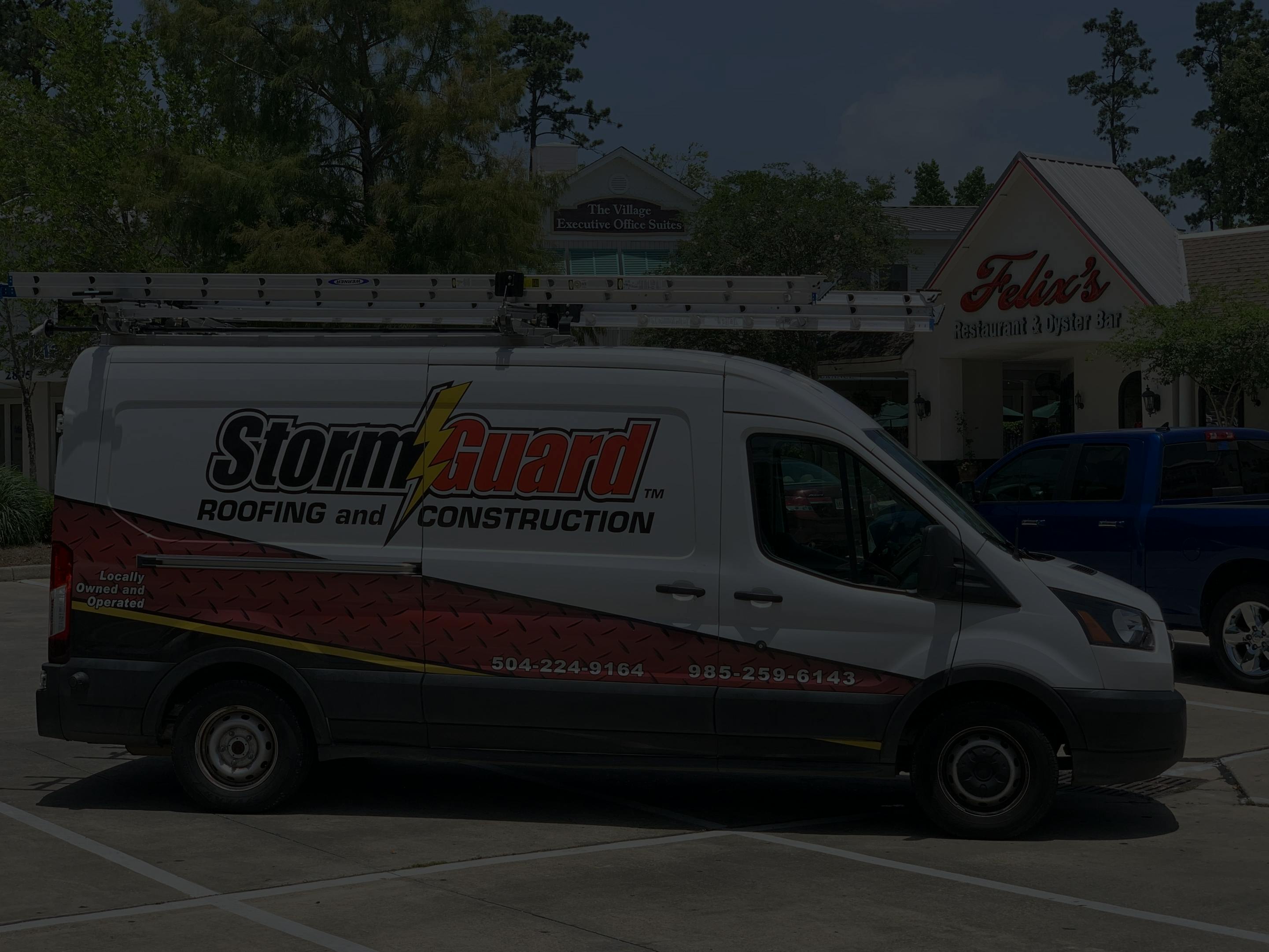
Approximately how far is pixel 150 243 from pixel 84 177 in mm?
1829

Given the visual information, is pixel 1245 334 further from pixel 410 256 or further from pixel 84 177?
pixel 84 177

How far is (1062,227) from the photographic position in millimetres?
26062

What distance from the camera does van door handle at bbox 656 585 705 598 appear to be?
7.21m

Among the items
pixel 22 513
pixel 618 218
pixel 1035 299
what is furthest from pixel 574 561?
pixel 618 218

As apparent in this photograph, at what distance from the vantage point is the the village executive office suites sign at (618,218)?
1772 inches

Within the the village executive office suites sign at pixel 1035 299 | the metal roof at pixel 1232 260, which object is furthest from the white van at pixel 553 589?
the the village executive office suites sign at pixel 1035 299

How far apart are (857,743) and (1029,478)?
5978 mm

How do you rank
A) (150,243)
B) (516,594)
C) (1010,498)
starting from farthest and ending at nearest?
(150,243) → (1010,498) → (516,594)

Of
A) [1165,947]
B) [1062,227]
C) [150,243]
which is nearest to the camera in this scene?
[1165,947]

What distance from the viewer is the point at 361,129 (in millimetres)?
24703

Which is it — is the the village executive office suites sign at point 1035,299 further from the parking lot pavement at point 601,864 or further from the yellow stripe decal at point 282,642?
the yellow stripe decal at point 282,642

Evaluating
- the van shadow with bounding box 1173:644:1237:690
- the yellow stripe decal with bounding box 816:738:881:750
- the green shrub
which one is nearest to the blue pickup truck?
the van shadow with bounding box 1173:644:1237:690

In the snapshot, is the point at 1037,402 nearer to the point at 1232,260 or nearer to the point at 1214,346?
the point at 1232,260

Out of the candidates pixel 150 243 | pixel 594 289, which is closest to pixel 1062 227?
pixel 150 243
